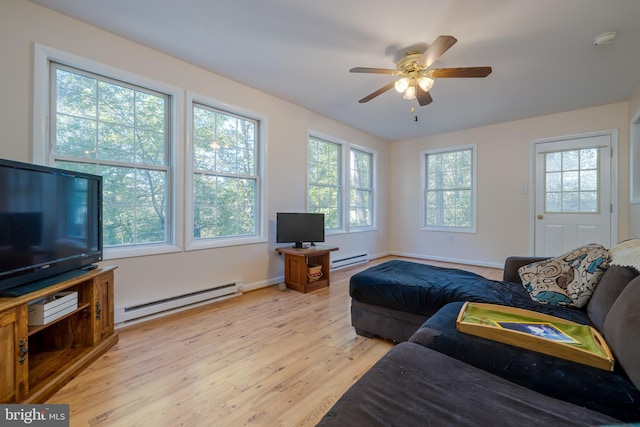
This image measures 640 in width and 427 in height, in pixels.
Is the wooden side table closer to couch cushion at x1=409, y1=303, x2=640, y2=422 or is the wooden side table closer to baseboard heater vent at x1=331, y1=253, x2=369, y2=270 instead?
baseboard heater vent at x1=331, y1=253, x2=369, y2=270

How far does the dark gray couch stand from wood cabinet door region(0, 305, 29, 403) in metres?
1.61

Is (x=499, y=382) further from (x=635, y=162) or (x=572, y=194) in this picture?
(x=572, y=194)

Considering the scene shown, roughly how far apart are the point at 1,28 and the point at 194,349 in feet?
8.93

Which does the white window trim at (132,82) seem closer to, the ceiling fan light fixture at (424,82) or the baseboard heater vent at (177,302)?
the baseboard heater vent at (177,302)

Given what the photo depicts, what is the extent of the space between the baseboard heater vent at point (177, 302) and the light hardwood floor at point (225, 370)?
0.09m

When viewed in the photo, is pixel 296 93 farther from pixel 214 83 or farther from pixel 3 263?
pixel 3 263

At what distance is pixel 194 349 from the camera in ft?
6.79

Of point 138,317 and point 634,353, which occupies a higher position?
point 634,353

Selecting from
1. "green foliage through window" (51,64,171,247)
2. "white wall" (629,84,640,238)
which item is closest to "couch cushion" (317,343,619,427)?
"green foliage through window" (51,64,171,247)

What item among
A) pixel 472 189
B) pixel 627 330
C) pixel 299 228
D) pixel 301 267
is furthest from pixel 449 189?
pixel 627 330

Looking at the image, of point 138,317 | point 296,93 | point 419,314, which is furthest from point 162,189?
point 419,314

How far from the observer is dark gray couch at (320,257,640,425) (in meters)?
0.86

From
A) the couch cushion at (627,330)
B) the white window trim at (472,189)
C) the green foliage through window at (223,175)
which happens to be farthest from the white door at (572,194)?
the green foliage through window at (223,175)

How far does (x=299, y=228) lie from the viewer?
3.79 meters
